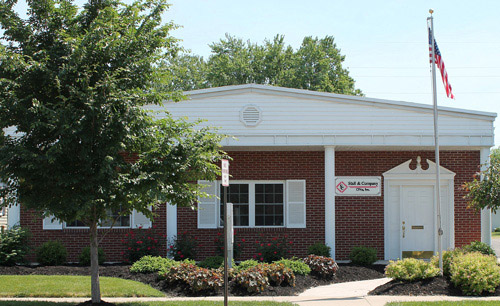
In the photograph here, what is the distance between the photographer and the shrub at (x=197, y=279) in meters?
11.5

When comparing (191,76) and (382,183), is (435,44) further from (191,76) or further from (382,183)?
(191,76)

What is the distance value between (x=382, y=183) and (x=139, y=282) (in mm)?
7791

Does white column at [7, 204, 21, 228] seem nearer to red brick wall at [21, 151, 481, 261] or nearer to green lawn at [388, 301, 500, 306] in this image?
red brick wall at [21, 151, 481, 261]

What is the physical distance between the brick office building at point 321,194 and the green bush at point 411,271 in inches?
160

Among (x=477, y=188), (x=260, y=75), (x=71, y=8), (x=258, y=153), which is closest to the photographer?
(x=71, y=8)

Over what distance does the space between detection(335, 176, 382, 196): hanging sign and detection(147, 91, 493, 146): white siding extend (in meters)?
1.37

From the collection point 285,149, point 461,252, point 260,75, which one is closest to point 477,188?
point 461,252

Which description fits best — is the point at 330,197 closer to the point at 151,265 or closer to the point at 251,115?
the point at 251,115

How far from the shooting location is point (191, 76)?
45.6 meters

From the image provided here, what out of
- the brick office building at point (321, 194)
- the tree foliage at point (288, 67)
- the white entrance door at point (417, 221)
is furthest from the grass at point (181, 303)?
the tree foliage at point (288, 67)

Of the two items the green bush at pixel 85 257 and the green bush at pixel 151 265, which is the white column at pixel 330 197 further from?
the green bush at pixel 85 257

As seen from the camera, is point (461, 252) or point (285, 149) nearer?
point (461, 252)

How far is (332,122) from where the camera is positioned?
51.9 ft

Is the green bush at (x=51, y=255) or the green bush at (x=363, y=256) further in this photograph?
the green bush at (x=51, y=255)
